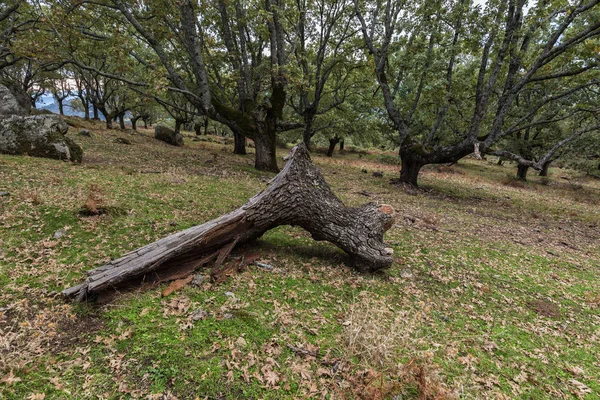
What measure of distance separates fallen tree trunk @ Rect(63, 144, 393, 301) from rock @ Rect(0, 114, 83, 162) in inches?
407

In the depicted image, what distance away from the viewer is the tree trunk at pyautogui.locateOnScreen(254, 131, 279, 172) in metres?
15.0

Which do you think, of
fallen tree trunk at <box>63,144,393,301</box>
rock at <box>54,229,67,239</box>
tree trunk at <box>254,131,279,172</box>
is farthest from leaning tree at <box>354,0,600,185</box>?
rock at <box>54,229,67,239</box>

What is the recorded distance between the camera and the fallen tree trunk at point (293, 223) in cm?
502

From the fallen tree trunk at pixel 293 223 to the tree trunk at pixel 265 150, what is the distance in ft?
31.4

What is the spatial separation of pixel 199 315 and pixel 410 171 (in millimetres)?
16194

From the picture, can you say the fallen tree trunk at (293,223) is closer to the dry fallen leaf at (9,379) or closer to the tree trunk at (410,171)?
the dry fallen leaf at (9,379)

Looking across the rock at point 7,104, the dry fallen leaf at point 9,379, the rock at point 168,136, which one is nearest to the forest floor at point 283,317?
the dry fallen leaf at point 9,379

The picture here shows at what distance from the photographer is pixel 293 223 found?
6.17 meters

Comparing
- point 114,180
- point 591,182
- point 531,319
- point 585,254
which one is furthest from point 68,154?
point 591,182

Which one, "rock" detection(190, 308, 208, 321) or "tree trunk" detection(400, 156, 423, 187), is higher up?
"tree trunk" detection(400, 156, 423, 187)

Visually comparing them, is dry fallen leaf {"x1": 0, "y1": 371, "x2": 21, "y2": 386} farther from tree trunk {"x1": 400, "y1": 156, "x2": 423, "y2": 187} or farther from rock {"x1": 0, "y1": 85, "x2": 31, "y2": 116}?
rock {"x1": 0, "y1": 85, "x2": 31, "y2": 116}

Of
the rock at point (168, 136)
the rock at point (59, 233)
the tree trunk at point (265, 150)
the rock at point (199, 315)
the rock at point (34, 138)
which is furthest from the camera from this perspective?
the rock at point (168, 136)

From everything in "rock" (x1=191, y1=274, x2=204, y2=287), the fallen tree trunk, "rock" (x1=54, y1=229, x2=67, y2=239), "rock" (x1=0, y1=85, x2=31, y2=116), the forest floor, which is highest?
"rock" (x1=0, y1=85, x2=31, y2=116)

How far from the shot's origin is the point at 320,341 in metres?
3.97
